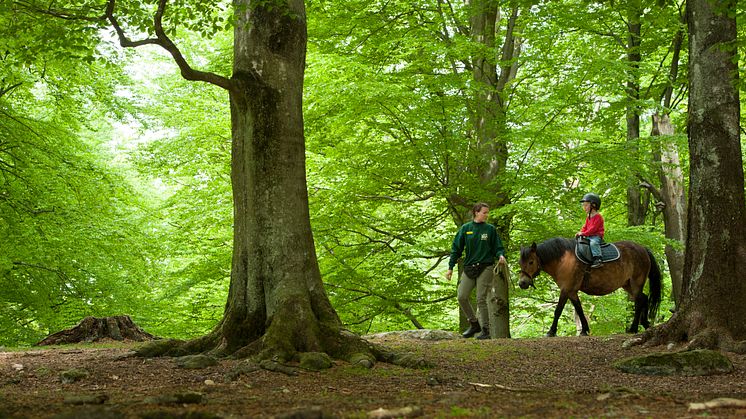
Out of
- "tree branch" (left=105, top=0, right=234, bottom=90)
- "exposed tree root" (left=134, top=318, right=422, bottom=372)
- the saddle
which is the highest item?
"tree branch" (left=105, top=0, right=234, bottom=90)

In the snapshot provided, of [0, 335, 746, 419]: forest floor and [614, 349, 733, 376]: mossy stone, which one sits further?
[614, 349, 733, 376]: mossy stone

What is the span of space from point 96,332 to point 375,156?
606 cm

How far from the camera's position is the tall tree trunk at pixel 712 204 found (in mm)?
7430

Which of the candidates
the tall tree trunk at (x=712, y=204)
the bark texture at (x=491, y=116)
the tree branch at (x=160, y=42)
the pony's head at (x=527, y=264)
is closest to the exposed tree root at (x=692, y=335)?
the tall tree trunk at (x=712, y=204)

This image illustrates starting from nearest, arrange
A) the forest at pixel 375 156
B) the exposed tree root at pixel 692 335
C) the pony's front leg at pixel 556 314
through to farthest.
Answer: the exposed tree root at pixel 692 335, the pony's front leg at pixel 556 314, the forest at pixel 375 156

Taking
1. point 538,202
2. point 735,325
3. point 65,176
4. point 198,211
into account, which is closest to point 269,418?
point 735,325

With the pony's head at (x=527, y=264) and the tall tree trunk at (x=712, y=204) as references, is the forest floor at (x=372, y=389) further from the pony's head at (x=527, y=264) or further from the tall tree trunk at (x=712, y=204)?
the pony's head at (x=527, y=264)

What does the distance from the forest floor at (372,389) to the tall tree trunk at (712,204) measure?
0.62m

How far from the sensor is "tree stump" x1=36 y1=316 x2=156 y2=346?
35.3 feet

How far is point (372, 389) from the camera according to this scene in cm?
518

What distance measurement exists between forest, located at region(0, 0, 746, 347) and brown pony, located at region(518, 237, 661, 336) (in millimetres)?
1217

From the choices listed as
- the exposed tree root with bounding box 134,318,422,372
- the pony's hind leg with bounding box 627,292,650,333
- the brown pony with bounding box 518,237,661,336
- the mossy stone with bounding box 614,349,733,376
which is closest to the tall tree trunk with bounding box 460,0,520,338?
the brown pony with bounding box 518,237,661,336

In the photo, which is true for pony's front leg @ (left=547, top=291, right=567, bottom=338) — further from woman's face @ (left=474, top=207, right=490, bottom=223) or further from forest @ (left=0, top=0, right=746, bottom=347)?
woman's face @ (left=474, top=207, right=490, bottom=223)

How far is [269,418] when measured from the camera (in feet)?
12.2
